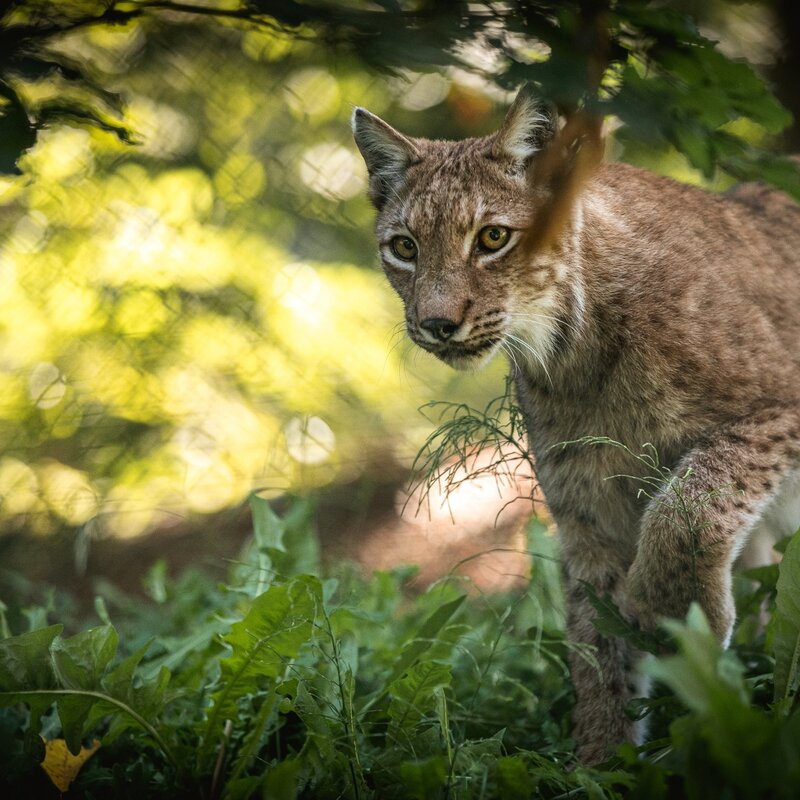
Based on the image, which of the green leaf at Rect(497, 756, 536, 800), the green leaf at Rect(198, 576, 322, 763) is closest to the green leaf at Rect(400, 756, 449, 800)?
the green leaf at Rect(497, 756, 536, 800)

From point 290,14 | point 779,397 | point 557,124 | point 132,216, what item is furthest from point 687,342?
point 132,216

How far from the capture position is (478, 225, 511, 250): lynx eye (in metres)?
3.11

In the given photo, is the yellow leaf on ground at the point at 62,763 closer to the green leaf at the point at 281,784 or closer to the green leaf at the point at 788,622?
the green leaf at the point at 281,784

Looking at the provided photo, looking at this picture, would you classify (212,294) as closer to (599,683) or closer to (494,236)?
(494,236)

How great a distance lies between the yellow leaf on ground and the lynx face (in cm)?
159

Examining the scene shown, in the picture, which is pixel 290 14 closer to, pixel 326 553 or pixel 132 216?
pixel 132 216

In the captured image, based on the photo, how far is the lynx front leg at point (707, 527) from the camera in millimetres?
2705

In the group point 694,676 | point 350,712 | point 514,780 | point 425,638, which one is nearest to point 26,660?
point 350,712

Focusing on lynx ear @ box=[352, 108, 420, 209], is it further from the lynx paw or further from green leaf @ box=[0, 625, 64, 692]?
green leaf @ box=[0, 625, 64, 692]

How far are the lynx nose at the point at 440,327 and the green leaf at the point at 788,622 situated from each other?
1.29 m

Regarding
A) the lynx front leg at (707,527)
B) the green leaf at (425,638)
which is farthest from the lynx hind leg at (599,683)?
the green leaf at (425,638)

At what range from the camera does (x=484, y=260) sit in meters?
3.10

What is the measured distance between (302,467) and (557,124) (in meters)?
2.87

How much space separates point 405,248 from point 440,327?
0.49m
